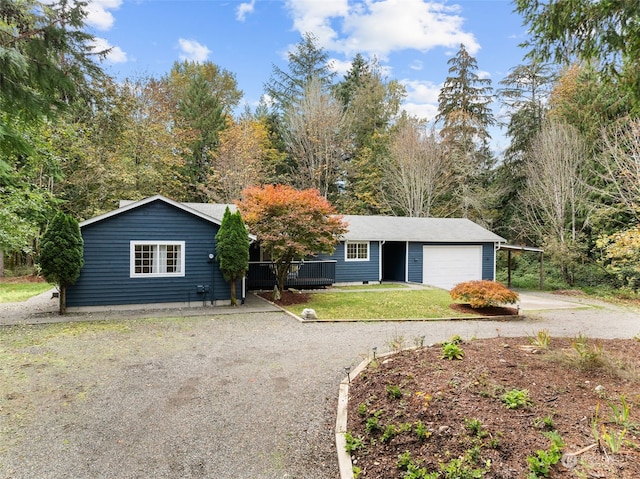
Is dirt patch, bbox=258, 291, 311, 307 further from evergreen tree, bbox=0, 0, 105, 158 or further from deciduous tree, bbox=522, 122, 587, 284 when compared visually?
deciduous tree, bbox=522, 122, 587, 284

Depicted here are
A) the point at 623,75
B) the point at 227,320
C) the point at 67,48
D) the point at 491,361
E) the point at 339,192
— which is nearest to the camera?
the point at 67,48

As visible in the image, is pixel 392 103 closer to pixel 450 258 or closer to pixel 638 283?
pixel 450 258

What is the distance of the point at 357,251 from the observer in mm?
16781

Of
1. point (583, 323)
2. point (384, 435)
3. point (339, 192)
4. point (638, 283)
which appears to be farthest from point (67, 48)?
point (339, 192)

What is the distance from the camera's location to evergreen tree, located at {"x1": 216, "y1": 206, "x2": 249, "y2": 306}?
→ 10.6 metres

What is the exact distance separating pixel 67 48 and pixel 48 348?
208 inches

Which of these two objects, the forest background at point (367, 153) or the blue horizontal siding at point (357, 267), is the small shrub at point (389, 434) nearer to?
the forest background at point (367, 153)

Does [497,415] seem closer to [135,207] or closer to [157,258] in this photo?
[157,258]

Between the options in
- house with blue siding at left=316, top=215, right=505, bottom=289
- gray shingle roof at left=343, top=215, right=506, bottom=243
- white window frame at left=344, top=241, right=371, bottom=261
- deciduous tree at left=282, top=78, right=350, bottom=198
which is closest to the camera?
white window frame at left=344, top=241, right=371, bottom=261

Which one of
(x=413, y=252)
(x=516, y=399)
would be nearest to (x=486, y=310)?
(x=413, y=252)

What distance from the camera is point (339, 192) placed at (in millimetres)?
26359

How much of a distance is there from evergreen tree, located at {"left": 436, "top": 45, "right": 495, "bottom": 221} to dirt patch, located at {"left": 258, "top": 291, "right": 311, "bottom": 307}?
53.5ft

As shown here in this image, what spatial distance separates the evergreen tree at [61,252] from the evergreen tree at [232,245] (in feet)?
11.8

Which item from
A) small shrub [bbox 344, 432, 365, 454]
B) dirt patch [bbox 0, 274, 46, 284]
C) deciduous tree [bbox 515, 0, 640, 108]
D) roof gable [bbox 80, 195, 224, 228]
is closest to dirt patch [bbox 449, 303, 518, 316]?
deciduous tree [bbox 515, 0, 640, 108]
